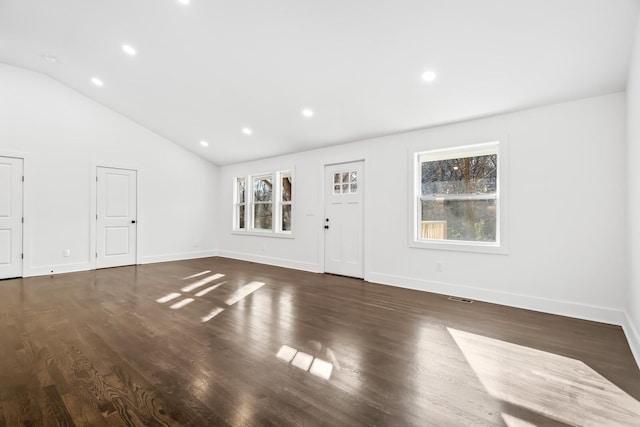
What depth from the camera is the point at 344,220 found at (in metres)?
5.65

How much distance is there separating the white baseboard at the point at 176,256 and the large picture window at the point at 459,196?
18.2 feet

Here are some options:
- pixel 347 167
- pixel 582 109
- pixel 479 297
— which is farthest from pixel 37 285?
pixel 582 109

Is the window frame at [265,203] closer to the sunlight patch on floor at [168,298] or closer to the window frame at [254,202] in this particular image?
the window frame at [254,202]

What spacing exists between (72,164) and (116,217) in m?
1.24

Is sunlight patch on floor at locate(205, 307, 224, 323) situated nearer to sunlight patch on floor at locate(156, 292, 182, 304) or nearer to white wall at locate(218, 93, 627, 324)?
sunlight patch on floor at locate(156, 292, 182, 304)

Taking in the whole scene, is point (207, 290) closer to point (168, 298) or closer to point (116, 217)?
point (168, 298)

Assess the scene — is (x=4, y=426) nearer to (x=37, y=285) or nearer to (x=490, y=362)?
(x=490, y=362)

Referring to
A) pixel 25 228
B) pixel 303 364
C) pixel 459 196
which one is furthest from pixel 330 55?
pixel 25 228

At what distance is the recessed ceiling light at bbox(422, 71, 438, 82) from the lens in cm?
345

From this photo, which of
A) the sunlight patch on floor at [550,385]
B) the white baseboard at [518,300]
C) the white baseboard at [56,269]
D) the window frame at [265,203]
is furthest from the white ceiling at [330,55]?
the white baseboard at [56,269]

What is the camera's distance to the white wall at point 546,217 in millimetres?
3268

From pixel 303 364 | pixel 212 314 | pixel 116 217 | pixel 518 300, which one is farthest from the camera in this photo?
pixel 116 217

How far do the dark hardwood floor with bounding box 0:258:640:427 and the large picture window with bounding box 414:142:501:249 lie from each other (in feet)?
3.11

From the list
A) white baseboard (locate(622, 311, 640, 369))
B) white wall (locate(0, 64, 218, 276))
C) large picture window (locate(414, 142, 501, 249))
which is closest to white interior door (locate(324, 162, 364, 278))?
large picture window (locate(414, 142, 501, 249))
